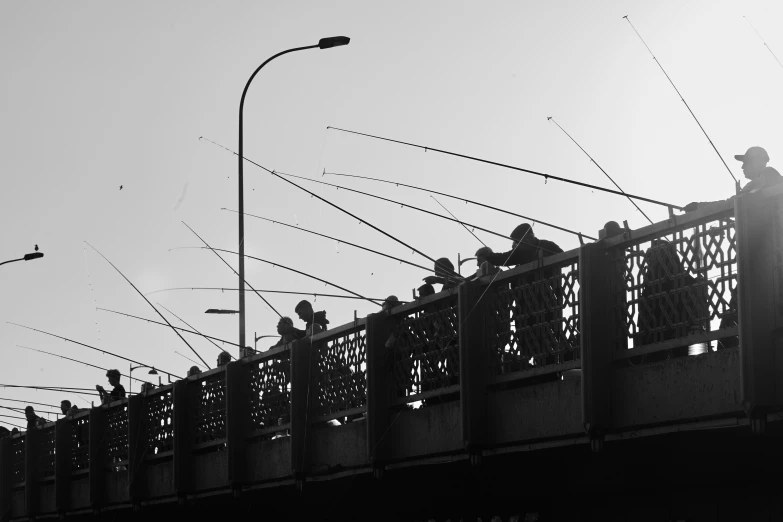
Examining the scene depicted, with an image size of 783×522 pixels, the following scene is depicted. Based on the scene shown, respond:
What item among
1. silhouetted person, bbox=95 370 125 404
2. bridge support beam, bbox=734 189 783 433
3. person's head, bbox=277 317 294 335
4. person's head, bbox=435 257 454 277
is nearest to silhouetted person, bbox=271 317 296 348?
person's head, bbox=277 317 294 335

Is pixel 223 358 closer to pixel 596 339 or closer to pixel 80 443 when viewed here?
pixel 80 443

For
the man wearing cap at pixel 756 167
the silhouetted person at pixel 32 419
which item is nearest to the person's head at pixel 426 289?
the man wearing cap at pixel 756 167

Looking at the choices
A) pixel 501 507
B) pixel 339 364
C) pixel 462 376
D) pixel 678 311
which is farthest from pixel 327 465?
pixel 678 311

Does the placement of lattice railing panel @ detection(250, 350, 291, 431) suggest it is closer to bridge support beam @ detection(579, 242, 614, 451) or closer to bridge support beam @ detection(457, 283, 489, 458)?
bridge support beam @ detection(457, 283, 489, 458)

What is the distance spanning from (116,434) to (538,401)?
35.1ft

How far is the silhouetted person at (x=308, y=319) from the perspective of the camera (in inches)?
571

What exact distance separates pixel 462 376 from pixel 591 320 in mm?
1788

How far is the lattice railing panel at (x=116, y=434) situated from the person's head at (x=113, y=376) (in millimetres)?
1248

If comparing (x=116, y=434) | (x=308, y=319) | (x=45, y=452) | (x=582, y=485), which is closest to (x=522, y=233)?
(x=582, y=485)

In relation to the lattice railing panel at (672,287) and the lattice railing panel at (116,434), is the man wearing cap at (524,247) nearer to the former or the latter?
the lattice railing panel at (672,287)

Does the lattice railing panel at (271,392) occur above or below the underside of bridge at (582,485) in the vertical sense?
above

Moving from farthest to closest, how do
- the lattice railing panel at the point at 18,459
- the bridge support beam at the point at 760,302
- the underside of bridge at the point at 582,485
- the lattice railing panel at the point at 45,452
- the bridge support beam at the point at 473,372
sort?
the lattice railing panel at the point at 18,459 → the lattice railing panel at the point at 45,452 → the bridge support beam at the point at 473,372 → the underside of bridge at the point at 582,485 → the bridge support beam at the point at 760,302

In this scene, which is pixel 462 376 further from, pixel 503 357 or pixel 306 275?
pixel 306 275

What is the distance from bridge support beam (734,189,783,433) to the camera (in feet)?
26.6
